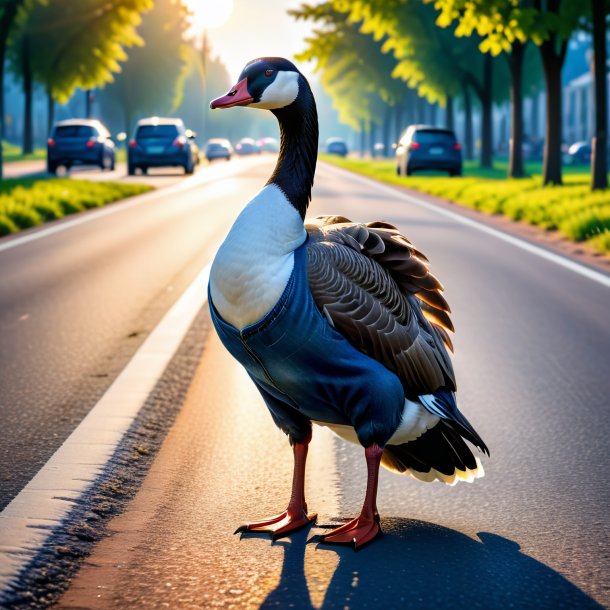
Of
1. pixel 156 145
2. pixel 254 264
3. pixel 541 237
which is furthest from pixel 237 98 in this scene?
pixel 156 145

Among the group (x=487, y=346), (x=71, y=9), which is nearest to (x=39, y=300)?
(x=487, y=346)

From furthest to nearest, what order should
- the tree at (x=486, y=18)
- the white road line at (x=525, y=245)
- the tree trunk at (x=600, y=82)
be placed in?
1. the tree trunk at (x=600, y=82)
2. the tree at (x=486, y=18)
3. the white road line at (x=525, y=245)

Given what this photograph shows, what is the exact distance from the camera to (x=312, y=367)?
11.9 feet

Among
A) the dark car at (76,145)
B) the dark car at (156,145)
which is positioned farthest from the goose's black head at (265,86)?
the dark car at (156,145)

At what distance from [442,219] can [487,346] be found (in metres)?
12.5

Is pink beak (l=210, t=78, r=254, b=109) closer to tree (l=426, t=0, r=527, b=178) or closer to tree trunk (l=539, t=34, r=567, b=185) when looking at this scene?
tree (l=426, t=0, r=527, b=178)

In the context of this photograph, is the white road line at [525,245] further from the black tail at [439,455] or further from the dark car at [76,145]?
the dark car at [76,145]

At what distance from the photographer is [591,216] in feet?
55.3

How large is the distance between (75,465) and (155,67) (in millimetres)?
86900

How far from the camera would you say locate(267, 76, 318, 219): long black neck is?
3.82 meters

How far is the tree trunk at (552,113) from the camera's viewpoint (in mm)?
26734

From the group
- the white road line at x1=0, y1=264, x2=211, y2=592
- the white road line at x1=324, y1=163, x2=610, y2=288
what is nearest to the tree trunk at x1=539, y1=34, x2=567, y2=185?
the white road line at x1=324, y1=163, x2=610, y2=288

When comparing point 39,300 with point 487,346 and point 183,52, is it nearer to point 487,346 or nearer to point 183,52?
point 487,346

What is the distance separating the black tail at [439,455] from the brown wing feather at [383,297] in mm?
171
